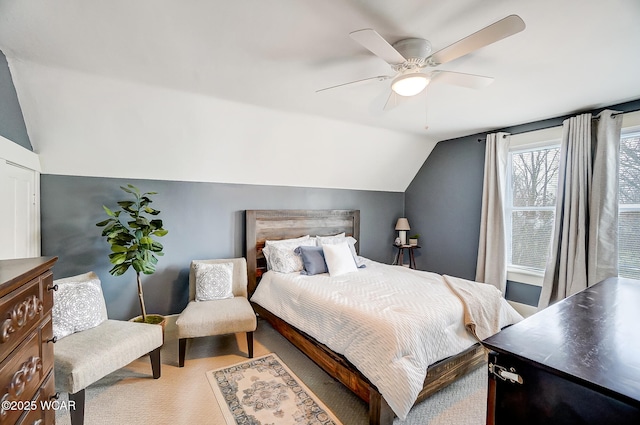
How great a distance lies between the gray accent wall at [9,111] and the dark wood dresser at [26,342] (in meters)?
1.56

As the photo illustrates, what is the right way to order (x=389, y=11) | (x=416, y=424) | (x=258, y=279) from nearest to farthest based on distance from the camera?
(x=389, y=11), (x=416, y=424), (x=258, y=279)

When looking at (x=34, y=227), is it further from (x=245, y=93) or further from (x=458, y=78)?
(x=458, y=78)

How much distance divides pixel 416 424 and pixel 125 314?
2.96 meters

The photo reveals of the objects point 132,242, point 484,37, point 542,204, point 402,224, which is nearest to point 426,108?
point 484,37

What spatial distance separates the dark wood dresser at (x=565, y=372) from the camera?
2.50ft

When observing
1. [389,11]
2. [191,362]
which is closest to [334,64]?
[389,11]

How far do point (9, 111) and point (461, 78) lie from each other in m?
3.34

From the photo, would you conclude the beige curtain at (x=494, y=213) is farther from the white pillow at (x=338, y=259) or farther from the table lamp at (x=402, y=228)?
the white pillow at (x=338, y=259)

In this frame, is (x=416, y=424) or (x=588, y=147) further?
(x=588, y=147)

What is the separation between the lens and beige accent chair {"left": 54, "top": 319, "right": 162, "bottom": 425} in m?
1.67

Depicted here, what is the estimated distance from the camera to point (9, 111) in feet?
6.71

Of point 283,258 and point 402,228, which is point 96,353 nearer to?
point 283,258

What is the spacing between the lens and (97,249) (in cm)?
278

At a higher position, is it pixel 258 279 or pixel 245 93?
pixel 245 93
